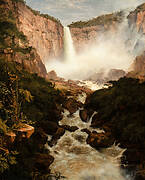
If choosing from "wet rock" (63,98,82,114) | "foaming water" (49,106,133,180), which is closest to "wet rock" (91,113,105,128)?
"foaming water" (49,106,133,180)

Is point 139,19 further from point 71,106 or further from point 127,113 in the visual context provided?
point 127,113

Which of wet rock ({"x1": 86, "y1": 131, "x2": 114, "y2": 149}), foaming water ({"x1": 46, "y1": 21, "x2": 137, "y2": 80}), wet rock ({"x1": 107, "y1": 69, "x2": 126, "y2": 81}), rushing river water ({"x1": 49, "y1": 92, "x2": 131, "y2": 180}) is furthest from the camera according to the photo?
foaming water ({"x1": 46, "y1": 21, "x2": 137, "y2": 80})

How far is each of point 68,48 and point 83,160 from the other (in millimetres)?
80303

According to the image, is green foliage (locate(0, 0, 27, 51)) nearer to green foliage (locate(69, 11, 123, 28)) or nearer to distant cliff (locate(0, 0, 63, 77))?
distant cliff (locate(0, 0, 63, 77))

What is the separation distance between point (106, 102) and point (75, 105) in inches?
227

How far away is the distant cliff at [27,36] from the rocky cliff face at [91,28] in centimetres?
1462

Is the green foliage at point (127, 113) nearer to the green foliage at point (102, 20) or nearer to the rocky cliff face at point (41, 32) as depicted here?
the rocky cliff face at point (41, 32)

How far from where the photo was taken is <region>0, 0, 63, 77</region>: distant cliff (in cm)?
3347

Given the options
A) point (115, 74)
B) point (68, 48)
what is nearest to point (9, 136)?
point (115, 74)

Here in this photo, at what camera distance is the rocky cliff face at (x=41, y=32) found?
56475 millimetres

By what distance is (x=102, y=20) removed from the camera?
339 ft

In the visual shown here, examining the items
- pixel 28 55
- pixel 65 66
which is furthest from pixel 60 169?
pixel 65 66

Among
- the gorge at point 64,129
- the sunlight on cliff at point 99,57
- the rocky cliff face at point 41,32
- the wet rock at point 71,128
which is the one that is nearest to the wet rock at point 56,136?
the gorge at point 64,129

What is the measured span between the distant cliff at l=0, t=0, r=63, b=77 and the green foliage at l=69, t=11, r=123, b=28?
2297 centimetres
